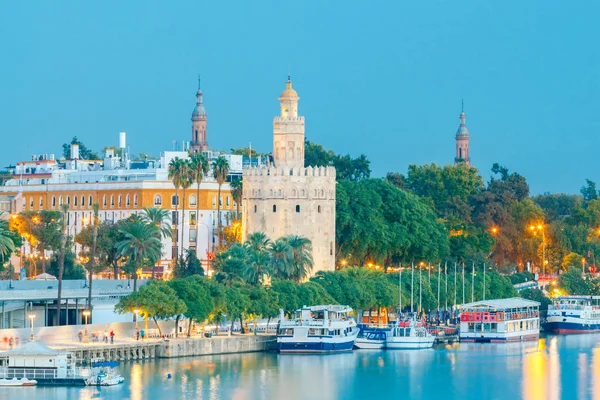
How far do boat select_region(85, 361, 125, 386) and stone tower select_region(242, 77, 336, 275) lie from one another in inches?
1357

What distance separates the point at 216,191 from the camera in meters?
132

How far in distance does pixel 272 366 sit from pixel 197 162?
3210 cm

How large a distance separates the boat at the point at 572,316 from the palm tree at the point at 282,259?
23.0m

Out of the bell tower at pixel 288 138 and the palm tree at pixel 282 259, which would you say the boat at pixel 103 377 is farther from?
the bell tower at pixel 288 138

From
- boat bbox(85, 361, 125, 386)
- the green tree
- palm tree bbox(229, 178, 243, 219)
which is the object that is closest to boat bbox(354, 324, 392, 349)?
the green tree

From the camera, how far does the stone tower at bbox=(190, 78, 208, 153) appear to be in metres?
169

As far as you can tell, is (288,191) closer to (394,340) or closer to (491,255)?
(394,340)

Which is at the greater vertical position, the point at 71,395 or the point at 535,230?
→ the point at 535,230

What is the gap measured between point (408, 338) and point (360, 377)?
14.7m

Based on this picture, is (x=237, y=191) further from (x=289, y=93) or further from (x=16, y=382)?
(x=16, y=382)

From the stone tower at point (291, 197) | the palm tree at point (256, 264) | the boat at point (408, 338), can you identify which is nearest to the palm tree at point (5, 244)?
the palm tree at point (256, 264)

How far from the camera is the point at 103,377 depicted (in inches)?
2968

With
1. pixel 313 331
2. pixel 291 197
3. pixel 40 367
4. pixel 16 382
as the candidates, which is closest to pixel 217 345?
pixel 313 331

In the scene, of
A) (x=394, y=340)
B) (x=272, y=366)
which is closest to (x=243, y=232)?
(x=394, y=340)
